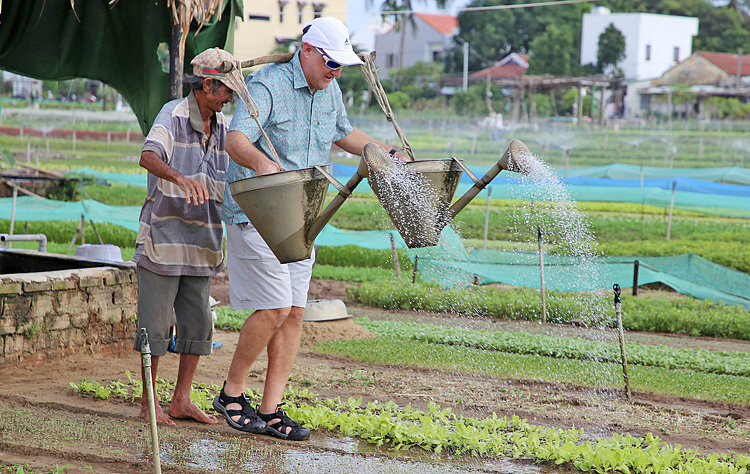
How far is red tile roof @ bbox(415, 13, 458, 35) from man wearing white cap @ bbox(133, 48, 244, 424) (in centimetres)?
5546

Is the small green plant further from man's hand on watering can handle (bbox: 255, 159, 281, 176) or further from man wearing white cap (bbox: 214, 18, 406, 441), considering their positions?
man's hand on watering can handle (bbox: 255, 159, 281, 176)

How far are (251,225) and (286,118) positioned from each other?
1.81ft

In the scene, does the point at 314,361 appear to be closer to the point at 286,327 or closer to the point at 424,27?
the point at 286,327

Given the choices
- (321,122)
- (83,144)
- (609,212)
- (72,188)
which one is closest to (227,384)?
(321,122)

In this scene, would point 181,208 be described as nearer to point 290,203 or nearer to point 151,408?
point 290,203

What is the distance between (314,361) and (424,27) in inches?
2204

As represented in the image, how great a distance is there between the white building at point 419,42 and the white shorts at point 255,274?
5555 cm

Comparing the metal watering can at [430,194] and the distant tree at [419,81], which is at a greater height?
the distant tree at [419,81]

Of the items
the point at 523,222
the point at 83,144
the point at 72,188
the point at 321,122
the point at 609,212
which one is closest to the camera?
the point at 321,122

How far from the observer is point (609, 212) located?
69.1ft

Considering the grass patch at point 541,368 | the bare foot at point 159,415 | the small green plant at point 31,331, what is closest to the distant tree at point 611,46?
the grass patch at point 541,368

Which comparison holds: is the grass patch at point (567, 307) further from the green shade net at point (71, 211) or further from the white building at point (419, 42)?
the white building at point (419, 42)

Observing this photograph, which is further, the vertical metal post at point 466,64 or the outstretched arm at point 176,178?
the vertical metal post at point 466,64

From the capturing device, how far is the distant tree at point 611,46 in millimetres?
43938
